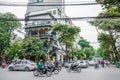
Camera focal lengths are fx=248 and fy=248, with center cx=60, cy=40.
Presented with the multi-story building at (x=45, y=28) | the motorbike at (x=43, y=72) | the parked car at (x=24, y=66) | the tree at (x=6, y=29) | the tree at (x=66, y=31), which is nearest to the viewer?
the motorbike at (x=43, y=72)

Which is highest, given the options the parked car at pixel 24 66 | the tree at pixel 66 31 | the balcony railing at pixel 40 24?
the balcony railing at pixel 40 24

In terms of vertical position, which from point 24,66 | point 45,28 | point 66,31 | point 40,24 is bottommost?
point 24,66

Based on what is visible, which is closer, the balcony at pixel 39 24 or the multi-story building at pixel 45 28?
the multi-story building at pixel 45 28

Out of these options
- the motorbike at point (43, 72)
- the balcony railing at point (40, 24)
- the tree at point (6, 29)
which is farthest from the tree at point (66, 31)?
the motorbike at point (43, 72)

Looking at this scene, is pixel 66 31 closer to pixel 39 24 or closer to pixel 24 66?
pixel 39 24

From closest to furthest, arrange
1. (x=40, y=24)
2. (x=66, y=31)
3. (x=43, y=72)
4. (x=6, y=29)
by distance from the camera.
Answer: (x=43, y=72)
(x=66, y=31)
(x=40, y=24)
(x=6, y=29)

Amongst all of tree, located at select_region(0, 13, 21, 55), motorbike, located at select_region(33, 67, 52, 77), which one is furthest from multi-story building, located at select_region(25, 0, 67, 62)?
motorbike, located at select_region(33, 67, 52, 77)

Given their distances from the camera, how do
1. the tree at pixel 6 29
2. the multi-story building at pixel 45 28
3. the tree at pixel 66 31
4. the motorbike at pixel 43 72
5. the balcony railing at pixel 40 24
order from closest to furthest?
1. the motorbike at pixel 43 72
2. the tree at pixel 6 29
3. the tree at pixel 66 31
4. the multi-story building at pixel 45 28
5. the balcony railing at pixel 40 24

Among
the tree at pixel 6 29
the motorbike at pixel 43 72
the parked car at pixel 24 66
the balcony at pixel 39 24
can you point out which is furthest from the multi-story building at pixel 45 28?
the motorbike at pixel 43 72

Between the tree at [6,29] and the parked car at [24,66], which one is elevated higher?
the tree at [6,29]

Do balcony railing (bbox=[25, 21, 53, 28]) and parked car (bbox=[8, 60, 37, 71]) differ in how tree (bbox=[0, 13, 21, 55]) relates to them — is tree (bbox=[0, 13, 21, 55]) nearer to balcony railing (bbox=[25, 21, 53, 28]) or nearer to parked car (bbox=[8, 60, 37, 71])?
balcony railing (bbox=[25, 21, 53, 28])

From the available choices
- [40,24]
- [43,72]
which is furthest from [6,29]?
[43,72]

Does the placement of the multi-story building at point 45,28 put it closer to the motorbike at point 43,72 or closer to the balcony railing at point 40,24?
the balcony railing at point 40,24

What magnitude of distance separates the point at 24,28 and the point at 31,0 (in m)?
8.93
